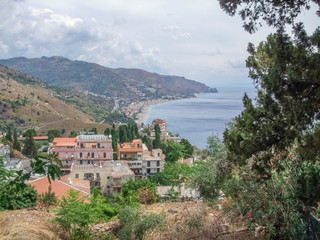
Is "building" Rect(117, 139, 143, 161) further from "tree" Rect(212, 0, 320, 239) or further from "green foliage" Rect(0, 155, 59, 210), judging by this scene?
"tree" Rect(212, 0, 320, 239)

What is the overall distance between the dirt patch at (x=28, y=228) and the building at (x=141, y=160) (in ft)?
89.5

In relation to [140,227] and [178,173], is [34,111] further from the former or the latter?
[140,227]

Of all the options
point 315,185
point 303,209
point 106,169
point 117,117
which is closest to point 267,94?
point 315,185

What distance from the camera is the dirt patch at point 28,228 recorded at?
12.7ft

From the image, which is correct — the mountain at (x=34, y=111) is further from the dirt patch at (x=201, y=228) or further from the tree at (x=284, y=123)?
the tree at (x=284, y=123)

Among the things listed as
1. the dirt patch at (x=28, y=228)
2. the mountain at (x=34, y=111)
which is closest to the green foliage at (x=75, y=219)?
the dirt patch at (x=28, y=228)

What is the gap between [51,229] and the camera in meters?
4.62

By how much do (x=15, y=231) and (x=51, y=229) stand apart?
75 centimetres

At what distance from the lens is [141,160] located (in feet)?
108

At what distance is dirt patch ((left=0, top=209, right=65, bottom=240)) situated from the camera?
12.7 ft

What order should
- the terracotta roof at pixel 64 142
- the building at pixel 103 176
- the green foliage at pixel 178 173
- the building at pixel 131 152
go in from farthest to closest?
the building at pixel 131 152 < the terracotta roof at pixel 64 142 < the building at pixel 103 176 < the green foliage at pixel 178 173

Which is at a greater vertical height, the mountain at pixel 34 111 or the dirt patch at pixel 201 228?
Result: the dirt patch at pixel 201 228

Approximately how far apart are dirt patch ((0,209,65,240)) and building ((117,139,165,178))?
89.5 feet

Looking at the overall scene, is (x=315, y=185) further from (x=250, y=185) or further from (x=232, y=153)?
(x=250, y=185)
